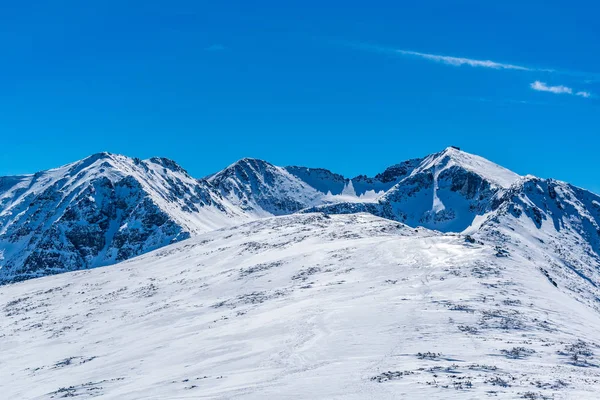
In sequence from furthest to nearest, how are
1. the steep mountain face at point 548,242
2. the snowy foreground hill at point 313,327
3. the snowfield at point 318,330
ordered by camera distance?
the steep mountain face at point 548,242 → the snowy foreground hill at point 313,327 → the snowfield at point 318,330

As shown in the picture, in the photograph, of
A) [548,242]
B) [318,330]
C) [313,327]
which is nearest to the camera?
[318,330]

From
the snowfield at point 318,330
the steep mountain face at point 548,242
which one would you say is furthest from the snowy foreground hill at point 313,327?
the steep mountain face at point 548,242

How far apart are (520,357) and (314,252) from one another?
5318cm

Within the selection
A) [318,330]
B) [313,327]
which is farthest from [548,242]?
[318,330]

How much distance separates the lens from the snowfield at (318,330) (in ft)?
97.9

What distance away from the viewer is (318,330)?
42.2 meters

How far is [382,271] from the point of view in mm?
65375

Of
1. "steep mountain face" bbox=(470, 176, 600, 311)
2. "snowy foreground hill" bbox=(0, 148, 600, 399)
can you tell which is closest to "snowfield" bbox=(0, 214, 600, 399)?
"snowy foreground hill" bbox=(0, 148, 600, 399)

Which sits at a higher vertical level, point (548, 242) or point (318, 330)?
point (548, 242)

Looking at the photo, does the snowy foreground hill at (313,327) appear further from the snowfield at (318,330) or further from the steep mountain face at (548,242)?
the steep mountain face at (548,242)

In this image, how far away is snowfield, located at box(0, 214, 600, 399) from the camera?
29828 millimetres

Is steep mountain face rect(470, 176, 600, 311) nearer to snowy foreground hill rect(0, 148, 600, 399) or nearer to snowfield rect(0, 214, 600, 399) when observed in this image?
snowy foreground hill rect(0, 148, 600, 399)

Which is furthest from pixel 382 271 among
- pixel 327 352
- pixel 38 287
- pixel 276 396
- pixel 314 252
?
pixel 38 287

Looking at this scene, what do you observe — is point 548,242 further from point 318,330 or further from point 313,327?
point 318,330
